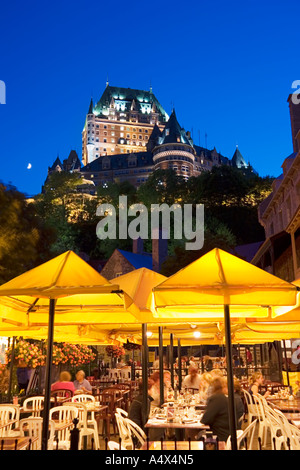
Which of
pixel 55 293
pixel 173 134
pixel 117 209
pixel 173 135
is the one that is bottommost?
pixel 55 293

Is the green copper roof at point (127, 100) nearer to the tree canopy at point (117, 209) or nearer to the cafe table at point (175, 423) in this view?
the tree canopy at point (117, 209)

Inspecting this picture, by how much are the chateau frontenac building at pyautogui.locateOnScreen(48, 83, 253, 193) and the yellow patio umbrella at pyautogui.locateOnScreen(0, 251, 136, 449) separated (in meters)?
112

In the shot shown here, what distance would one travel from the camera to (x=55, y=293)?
5180mm

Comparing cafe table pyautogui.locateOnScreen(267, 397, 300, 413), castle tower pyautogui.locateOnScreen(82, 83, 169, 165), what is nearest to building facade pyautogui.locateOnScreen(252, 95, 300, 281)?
cafe table pyautogui.locateOnScreen(267, 397, 300, 413)

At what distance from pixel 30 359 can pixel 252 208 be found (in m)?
55.8

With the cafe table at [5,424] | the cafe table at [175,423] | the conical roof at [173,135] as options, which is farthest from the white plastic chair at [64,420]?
the conical roof at [173,135]

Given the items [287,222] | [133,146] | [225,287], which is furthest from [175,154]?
[225,287]

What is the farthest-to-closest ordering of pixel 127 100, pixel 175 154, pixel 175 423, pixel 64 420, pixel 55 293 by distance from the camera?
pixel 127 100, pixel 175 154, pixel 64 420, pixel 175 423, pixel 55 293

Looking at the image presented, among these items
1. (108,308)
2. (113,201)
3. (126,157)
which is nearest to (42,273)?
(108,308)

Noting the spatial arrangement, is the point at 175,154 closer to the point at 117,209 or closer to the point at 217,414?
the point at 117,209

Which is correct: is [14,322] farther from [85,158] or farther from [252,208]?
[85,158]

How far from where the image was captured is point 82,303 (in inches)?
284

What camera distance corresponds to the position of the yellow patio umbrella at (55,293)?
5145 mm

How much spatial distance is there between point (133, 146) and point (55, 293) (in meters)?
162
